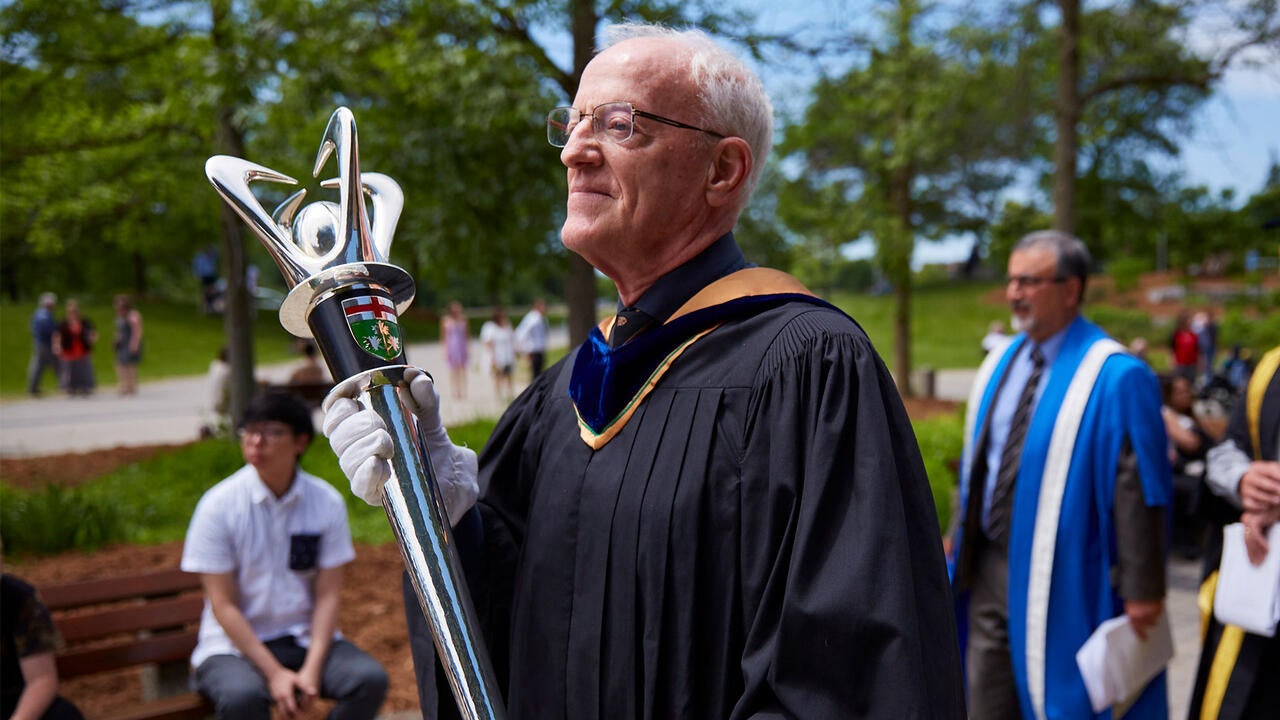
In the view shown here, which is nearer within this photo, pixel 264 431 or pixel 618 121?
pixel 618 121

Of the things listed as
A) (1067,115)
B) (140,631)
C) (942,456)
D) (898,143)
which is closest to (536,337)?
(898,143)

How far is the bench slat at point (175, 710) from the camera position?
380cm

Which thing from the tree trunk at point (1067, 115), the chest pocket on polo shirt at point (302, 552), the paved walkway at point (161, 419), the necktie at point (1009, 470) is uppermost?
the tree trunk at point (1067, 115)

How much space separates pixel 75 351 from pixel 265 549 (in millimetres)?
17588

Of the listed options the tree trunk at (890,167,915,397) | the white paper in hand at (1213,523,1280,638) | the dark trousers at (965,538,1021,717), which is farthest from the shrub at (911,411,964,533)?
the tree trunk at (890,167,915,397)

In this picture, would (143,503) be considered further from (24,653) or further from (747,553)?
(747,553)

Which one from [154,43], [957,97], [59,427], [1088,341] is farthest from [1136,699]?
[59,427]

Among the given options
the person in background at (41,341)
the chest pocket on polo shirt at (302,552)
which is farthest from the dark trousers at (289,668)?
the person in background at (41,341)

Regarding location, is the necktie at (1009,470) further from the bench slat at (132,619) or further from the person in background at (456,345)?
the person in background at (456,345)

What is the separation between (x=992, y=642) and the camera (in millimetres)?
3752

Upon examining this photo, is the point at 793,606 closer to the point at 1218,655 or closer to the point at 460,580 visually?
the point at 460,580

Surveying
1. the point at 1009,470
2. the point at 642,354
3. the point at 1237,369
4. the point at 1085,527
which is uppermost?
the point at 642,354

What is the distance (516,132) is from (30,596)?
4132mm

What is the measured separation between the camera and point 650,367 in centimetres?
181
